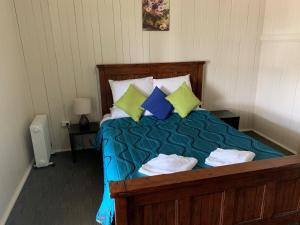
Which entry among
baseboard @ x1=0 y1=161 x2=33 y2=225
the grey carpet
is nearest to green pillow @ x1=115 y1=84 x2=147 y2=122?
the grey carpet

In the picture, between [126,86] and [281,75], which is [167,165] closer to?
[126,86]

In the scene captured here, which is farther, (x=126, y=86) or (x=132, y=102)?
(x=126, y=86)

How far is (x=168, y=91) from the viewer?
10.6 feet

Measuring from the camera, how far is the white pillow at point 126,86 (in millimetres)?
3131

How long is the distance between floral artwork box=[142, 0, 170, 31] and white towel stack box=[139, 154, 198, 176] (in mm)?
2126

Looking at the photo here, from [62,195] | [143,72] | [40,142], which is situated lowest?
[62,195]

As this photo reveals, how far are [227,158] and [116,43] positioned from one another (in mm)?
2201

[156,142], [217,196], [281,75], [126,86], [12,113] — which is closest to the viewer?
→ [217,196]

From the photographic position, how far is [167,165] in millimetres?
1714

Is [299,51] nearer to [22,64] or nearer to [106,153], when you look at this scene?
[106,153]

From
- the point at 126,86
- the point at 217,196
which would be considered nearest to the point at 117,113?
the point at 126,86

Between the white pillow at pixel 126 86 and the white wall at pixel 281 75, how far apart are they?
6.20ft

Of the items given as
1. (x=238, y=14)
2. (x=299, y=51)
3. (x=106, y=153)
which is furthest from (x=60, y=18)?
(x=299, y=51)

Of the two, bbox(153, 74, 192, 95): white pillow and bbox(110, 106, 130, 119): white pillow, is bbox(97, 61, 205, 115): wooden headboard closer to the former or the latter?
bbox(153, 74, 192, 95): white pillow
